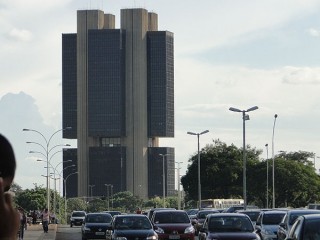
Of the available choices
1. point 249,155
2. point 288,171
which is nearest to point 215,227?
point 288,171

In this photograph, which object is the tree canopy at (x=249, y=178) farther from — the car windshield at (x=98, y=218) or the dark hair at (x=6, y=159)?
the dark hair at (x=6, y=159)

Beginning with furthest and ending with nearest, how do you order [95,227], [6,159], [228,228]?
1. [95,227]
2. [228,228]
3. [6,159]

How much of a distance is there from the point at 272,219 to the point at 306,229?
1557cm

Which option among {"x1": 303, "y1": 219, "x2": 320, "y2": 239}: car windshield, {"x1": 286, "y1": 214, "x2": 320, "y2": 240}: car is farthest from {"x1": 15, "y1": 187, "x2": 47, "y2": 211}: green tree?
{"x1": 303, "y1": 219, "x2": 320, "y2": 239}: car windshield

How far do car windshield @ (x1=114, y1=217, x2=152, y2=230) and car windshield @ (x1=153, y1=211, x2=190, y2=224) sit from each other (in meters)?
3.43

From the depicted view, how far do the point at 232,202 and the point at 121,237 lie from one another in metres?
74.4

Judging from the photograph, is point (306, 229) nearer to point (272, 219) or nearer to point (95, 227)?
point (272, 219)

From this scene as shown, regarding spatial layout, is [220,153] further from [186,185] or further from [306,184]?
[306,184]

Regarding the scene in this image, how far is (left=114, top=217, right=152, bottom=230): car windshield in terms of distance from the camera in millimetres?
33719

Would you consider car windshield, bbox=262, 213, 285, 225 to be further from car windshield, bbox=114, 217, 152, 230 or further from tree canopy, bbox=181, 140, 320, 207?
tree canopy, bbox=181, 140, 320, 207

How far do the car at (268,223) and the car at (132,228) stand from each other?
343 cm

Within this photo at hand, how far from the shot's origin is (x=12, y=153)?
2.39m

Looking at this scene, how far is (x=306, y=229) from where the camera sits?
1684 centimetres

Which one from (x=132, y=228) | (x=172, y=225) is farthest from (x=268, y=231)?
(x=172, y=225)
